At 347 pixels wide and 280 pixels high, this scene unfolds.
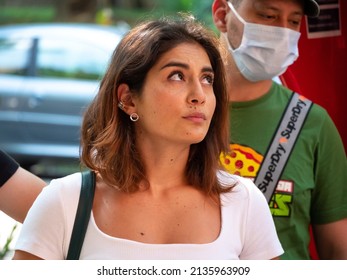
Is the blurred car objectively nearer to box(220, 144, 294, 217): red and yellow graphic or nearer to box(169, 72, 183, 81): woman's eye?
box(220, 144, 294, 217): red and yellow graphic

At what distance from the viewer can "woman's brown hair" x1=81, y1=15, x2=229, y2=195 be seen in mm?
2984

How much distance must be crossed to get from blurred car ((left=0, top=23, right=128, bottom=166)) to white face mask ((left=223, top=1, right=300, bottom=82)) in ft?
21.6

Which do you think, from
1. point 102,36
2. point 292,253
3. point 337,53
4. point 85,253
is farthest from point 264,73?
point 102,36

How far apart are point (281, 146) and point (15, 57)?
7703mm

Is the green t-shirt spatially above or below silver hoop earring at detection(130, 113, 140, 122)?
below

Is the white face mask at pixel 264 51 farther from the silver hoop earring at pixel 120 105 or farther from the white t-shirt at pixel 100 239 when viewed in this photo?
the white t-shirt at pixel 100 239

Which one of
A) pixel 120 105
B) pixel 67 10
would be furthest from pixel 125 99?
pixel 67 10

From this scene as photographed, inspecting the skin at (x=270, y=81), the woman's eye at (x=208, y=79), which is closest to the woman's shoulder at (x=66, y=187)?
the woman's eye at (x=208, y=79)

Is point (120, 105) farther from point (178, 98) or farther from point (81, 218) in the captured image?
point (81, 218)

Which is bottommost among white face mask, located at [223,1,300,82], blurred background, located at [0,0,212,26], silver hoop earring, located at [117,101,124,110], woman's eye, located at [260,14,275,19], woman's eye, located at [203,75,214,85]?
blurred background, located at [0,0,212,26]

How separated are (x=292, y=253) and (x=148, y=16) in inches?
41.7

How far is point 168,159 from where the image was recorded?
3004 millimetres

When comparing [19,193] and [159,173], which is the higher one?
[159,173]

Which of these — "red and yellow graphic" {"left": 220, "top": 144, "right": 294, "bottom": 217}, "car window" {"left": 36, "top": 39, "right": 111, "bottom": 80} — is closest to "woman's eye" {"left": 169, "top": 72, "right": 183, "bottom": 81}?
"red and yellow graphic" {"left": 220, "top": 144, "right": 294, "bottom": 217}
